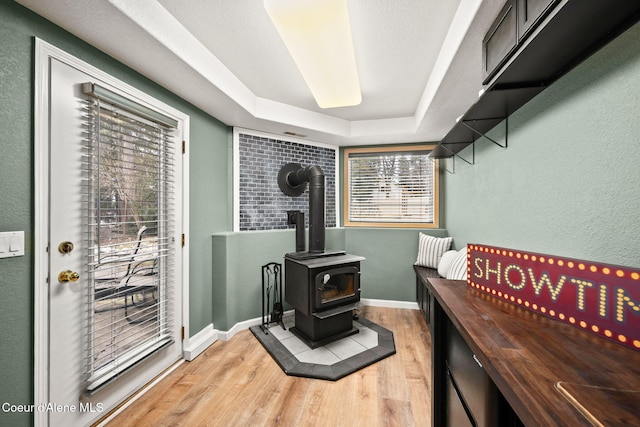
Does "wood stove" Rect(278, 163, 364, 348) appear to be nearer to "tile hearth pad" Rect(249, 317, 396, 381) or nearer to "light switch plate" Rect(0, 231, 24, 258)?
"tile hearth pad" Rect(249, 317, 396, 381)

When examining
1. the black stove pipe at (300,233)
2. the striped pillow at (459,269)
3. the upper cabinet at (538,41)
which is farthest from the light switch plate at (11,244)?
the striped pillow at (459,269)

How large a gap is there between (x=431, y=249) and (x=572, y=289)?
8.41 ft

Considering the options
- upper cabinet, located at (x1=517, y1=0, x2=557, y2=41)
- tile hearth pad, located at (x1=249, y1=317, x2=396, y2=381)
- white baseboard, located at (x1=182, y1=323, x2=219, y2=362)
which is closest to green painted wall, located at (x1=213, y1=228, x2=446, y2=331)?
white baseboard, located at (x1=182, y1=323, x2=219, y2=362)

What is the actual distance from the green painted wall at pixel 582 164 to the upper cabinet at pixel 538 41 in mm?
48

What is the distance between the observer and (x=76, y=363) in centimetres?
154

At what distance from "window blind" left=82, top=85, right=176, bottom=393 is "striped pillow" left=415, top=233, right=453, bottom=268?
9.37 feet

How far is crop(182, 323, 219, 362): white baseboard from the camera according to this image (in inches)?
94.0

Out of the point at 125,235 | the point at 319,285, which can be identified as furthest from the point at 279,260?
the point at 125,235

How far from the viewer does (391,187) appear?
12.7 ft

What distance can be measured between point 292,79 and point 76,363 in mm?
2636

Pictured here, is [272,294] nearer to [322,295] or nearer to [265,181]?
[322,295]

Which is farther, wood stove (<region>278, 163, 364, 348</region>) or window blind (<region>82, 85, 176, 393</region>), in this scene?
wood stove (<region>278, 163, 364, 348</region>)

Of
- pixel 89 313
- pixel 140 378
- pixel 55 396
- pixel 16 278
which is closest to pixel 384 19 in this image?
pixel 16 278

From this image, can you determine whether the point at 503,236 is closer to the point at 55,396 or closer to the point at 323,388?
the point at 323,388
